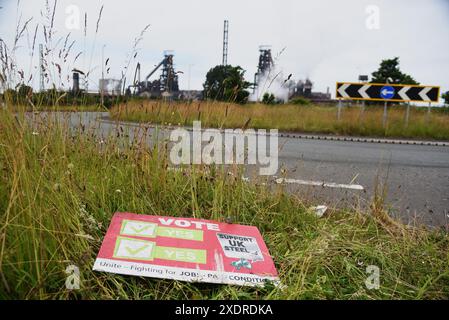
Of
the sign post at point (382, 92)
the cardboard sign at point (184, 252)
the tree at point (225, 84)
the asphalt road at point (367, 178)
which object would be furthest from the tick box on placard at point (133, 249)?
the sign post at point (382, 92)

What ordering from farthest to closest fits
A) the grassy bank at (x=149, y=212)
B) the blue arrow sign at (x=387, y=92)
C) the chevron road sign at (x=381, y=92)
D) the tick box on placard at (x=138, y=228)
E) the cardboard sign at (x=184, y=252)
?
the blue arrow sign at (x=387, y=92), the chevron road sign at (x=381, y=92), the tick box on placard at (x=138, y=228), the cardboard sign at (x=184, y=252), the grassy bank at (x=149, y=212)

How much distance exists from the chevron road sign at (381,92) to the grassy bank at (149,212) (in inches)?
352

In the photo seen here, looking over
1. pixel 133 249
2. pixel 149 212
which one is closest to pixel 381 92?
pixel 149 212

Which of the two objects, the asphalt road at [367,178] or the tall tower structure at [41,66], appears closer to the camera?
the tall tower structure at [41,66]

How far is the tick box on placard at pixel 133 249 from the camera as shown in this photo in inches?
59.4

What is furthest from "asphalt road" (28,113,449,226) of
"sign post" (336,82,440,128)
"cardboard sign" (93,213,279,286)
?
"sign post" (336,82,440,128)

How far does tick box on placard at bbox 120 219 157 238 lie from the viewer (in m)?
1.65

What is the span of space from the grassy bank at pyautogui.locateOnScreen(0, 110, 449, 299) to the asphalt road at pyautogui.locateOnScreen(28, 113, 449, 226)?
0.81 ft

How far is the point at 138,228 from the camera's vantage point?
1688mm

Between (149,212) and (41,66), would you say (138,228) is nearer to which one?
(149,212)

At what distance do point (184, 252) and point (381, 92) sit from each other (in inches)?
410

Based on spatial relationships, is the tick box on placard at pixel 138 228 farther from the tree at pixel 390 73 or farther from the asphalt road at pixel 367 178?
the tree at pixel 390 73
